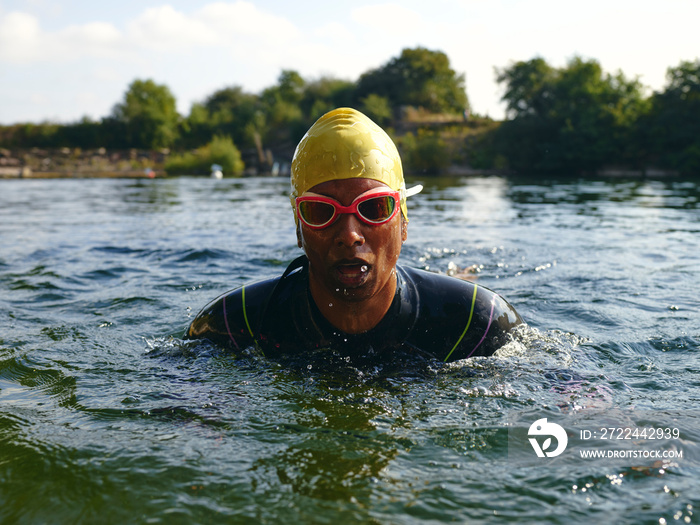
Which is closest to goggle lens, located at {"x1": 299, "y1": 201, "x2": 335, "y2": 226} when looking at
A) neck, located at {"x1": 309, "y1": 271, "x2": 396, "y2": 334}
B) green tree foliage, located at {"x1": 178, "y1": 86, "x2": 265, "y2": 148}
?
neck, located at {"x1": 309, "y1": 271, "x2": 396, "y2": 334}

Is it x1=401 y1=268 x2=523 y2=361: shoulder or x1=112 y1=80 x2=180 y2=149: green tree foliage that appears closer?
x1=401 y1=268 x2=523 y2=361: shoulder

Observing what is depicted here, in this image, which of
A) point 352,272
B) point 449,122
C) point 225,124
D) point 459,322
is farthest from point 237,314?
point 225,124

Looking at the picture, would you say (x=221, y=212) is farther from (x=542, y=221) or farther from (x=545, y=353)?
(x=545, y=353)

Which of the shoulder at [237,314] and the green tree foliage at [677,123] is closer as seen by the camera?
the shoulder at [237,314]

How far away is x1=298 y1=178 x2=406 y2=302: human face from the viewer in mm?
3193

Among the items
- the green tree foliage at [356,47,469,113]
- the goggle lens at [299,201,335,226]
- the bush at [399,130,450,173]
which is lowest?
the goggle lens at [299,201,335,226]

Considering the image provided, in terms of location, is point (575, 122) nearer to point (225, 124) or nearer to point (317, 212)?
point (317, 212)

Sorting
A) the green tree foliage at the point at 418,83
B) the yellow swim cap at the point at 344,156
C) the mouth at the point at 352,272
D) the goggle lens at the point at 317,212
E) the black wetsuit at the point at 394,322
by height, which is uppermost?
the green tree foliage at the point at 418,83

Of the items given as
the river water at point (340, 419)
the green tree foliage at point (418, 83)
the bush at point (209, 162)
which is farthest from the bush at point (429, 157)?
the river water at point (340, 419)

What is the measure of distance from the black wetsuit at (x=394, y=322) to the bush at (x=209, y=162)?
48408 millimetres

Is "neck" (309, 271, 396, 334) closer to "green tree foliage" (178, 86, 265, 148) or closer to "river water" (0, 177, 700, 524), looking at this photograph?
"river water" (0, 177, 700, 524)

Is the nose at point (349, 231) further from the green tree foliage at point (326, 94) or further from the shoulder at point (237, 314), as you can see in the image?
the green tree foliage at point (326, 94)

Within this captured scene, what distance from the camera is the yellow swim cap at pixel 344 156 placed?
3.31 m

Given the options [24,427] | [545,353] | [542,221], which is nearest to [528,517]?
[545,353]
